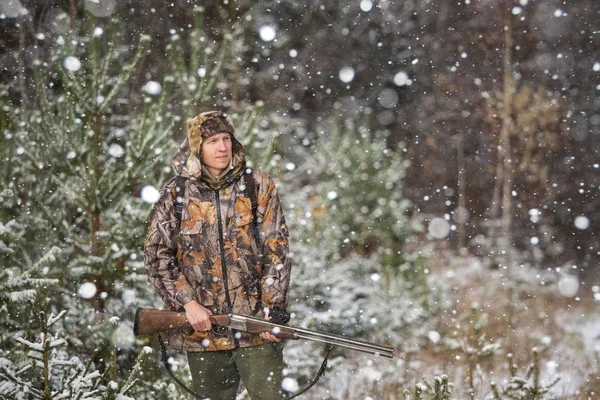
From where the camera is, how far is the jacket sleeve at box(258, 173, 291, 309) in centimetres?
274

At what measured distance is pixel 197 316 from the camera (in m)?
2.66

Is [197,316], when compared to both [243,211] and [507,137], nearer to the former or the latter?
[243,211]

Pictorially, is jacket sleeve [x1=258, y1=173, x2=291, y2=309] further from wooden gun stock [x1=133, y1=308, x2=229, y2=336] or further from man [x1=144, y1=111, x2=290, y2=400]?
wooden gun stock [x1=133, y1=308, x2=229, y2=336]

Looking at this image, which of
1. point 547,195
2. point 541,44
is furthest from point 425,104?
point 547,195

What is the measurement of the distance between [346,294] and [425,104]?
12.5m

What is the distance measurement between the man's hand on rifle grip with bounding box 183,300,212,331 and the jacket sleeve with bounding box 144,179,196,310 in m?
0.05

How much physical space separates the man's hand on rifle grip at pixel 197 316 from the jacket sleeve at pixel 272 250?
0.30 m

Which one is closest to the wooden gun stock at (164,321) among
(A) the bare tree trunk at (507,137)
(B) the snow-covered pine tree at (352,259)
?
→ (B) the snow-covered pine tree at (352,259)

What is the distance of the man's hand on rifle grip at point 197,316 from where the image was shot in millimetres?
2658

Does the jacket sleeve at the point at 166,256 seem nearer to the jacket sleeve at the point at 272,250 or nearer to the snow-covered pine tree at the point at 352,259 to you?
the jacket sleeve at the point at 272,250

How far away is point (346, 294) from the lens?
7.32 metres

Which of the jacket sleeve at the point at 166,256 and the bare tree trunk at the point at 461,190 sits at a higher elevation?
the bare tree trunk at the point at 461,190

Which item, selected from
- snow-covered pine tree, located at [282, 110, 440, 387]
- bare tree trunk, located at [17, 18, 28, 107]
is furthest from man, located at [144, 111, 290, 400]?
bare tree trunk, located at [17, 18, 28, 107]

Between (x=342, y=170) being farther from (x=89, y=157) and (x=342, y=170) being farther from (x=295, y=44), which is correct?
(x=295, y=44)
